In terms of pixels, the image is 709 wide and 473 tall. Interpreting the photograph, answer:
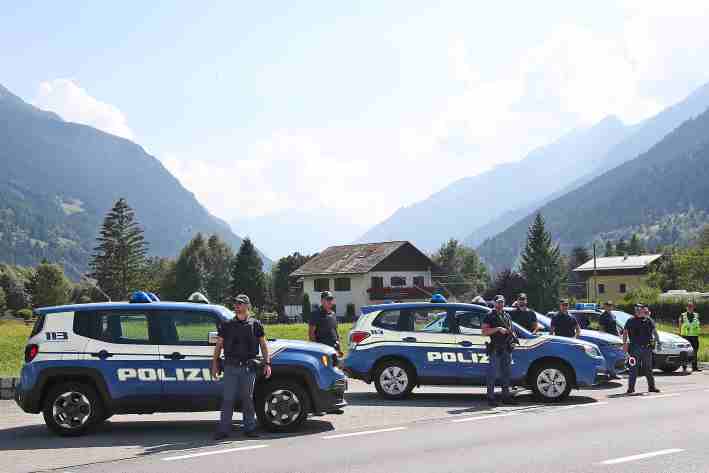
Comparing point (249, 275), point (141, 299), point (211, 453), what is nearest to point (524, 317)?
point (141, 299)

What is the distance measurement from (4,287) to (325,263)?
67697mm

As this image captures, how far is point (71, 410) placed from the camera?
416 inches

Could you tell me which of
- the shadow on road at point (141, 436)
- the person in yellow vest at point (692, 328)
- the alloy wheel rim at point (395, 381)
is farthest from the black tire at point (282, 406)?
the person in yellow vest at point (692, 328)

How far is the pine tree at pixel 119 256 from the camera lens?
9819 centimetres

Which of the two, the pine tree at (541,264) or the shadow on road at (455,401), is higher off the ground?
the pine tree at (541,264)

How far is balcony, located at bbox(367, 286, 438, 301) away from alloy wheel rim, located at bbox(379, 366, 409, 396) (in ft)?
207

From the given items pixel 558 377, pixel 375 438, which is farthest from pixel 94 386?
pixel 558 377

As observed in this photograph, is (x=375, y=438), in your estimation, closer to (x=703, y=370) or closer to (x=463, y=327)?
(x=463, y=327)

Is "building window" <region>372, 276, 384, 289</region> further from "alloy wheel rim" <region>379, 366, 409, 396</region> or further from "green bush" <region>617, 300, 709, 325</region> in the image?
"alloy wheel rim" <region>379, 366, 409, 396</region>

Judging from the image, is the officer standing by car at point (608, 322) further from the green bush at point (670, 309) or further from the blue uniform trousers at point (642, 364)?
the green bush at point (670, 309)

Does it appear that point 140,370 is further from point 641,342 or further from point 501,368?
point 641,342

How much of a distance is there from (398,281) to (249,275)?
22662mm

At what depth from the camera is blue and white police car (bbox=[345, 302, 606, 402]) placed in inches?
561

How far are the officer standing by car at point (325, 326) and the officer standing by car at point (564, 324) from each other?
18.9 feet
